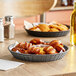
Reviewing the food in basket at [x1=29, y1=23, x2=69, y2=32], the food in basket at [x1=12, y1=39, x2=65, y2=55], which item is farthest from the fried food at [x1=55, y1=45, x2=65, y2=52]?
the food in basket at [x1=29, y1=23, x2=69, y2=32]

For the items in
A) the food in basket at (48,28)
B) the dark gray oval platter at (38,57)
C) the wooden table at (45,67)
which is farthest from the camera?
the food in basket at (48,28)

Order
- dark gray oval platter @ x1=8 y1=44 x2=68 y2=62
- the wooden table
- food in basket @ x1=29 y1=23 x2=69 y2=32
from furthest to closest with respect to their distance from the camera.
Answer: food in basket @ x1=29 y1=23 x2=69 y2=32, dark gray oval platter @ x1=8 y1=44 x2=68 y2=62, the wooden table

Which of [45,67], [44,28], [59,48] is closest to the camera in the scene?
[45,67]

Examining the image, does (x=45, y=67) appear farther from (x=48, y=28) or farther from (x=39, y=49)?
(x=48, y=28)

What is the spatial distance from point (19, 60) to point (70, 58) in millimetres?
251

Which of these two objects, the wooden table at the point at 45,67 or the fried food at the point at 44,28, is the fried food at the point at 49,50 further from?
the fried food at the point at 44,28

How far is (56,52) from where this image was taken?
1269mm

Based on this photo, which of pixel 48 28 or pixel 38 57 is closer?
pixel 38 57

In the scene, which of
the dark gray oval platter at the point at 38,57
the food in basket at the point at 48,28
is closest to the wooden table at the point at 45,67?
the dark gray oval platter at the point at 38,57

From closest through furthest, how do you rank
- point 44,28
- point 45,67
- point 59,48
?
point 45,67 → point 59,48 → point 44,28

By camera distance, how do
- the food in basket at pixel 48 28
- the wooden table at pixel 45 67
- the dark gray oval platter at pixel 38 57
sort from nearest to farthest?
the wooden table at pixel 45 67 < the dark gray oval platter at pixel 38 57 < the food in basket at pixel 48 28

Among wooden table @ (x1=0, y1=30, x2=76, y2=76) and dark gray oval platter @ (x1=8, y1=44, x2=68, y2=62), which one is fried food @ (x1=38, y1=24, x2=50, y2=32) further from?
dark gray oval platter @ (x1=8, y1=44, x2=68, y2=62)

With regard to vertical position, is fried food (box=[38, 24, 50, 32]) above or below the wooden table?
above

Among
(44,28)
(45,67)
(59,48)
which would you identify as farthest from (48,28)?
(45,67)
